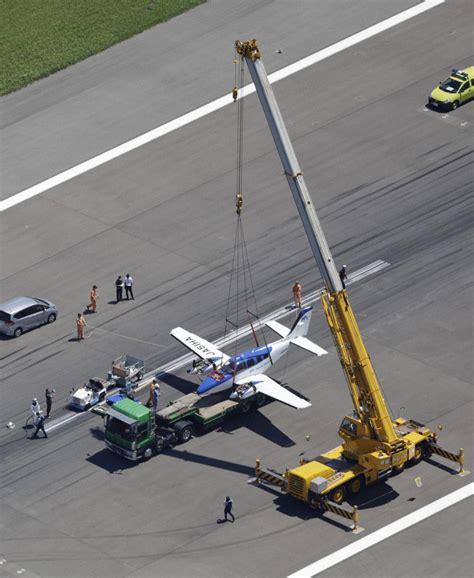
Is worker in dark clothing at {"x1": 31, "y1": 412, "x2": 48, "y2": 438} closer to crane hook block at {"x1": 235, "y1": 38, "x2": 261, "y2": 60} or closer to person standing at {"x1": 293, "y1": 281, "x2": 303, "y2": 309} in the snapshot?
person standing at {"x1": 293, "y1": 281, "x2": 303, "y2": 309}

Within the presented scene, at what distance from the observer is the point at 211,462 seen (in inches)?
3066

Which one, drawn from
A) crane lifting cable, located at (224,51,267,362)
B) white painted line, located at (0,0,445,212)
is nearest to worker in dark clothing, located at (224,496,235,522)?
crane lifting cable, located at (224,51,267,362)

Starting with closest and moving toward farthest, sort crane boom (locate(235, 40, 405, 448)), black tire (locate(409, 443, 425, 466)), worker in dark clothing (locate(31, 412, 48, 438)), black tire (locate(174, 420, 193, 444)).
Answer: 1. crane boom (locate(235, 40, 405, 448))
2. black tire (locate(409, 443, 425, 466))
3. black tire (locate(174, 420, 193, 444))
4. worker in dark clothing (locate(31, 412, 48, 438))

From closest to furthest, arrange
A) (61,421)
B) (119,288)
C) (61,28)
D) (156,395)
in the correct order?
(156,395), (61,421), (119,288), (61,28)

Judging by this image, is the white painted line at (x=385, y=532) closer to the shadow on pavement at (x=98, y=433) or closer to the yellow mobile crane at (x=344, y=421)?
the yellow mobile crane at (x=344, y=421)

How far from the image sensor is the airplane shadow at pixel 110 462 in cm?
7806

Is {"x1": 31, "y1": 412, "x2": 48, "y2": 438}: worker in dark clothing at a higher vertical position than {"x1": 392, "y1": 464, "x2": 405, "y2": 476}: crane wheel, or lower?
higher

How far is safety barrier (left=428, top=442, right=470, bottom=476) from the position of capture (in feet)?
248

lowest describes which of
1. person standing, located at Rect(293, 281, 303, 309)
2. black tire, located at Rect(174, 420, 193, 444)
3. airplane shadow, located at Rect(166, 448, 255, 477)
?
airplane shadow, located at Rect(166, 448, 255, 477)

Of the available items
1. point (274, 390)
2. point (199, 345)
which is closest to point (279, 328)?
point (199, 345)

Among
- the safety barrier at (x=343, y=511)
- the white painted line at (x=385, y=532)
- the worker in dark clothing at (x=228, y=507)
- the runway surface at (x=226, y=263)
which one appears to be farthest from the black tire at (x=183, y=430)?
the white painted line at (x=385, y=532)

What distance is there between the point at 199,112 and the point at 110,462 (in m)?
36.5

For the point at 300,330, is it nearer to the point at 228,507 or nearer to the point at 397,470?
the point at 397,470

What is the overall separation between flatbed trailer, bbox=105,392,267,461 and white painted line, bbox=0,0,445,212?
2674 centimetres
